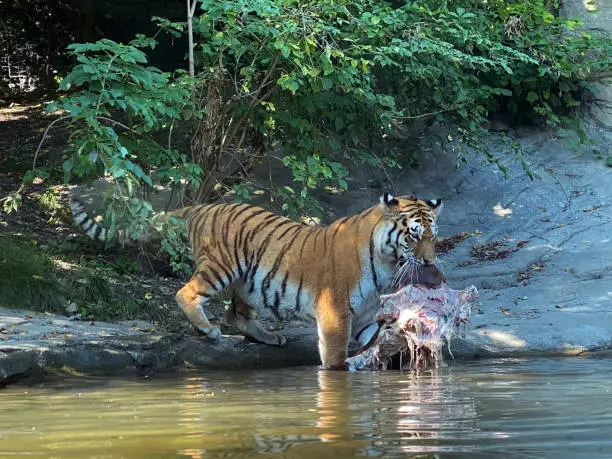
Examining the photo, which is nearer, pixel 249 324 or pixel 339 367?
pixel 339 367

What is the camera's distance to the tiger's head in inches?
272

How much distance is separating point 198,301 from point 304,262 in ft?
2.77

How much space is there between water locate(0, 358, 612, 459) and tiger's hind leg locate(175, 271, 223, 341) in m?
0.86

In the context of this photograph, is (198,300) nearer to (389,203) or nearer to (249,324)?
(249,324)

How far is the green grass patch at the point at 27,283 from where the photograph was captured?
785 centimetres

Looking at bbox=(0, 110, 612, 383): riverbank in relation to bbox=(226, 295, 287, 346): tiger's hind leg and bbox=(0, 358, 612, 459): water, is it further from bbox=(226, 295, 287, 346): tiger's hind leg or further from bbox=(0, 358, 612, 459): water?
bbox=(0, 358, 612, 459): water

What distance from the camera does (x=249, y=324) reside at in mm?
7688

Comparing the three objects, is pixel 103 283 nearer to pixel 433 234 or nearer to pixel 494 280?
pixel 433 234

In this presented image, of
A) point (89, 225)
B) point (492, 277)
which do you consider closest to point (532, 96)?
point (492, 277)

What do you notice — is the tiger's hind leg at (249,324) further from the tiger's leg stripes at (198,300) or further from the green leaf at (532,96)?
the green leaf at (532,96)

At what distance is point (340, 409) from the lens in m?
4.61

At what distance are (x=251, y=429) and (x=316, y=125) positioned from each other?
575 cm

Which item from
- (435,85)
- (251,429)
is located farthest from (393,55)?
(251,429)

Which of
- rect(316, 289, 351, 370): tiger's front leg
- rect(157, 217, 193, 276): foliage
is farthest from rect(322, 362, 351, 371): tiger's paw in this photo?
rect(157, 217, 193, 276): foliage
